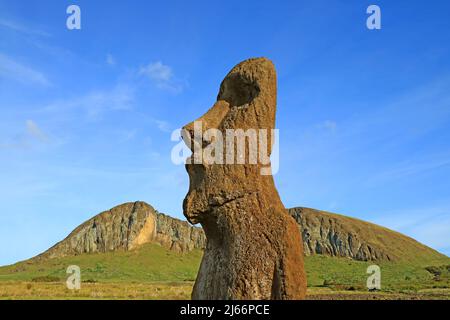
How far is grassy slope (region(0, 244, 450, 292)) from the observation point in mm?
69000

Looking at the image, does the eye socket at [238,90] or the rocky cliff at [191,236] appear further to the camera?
the rocky cliff at [191,236]

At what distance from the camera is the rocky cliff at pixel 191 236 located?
86.8m

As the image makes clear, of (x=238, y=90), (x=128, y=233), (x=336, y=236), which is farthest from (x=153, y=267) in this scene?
(x=238, y=90)

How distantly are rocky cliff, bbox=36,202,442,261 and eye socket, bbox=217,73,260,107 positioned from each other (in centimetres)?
7897

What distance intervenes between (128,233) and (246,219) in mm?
86624

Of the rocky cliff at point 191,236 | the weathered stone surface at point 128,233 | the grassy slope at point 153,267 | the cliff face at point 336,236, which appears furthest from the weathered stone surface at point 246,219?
the weathered stone surface at point 128,233

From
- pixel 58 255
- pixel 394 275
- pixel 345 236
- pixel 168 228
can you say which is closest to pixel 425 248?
pixel 345 236

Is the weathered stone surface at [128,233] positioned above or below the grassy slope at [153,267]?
above

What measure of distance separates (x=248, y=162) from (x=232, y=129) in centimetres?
66

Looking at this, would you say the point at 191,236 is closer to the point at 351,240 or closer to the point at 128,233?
the point at 128,233

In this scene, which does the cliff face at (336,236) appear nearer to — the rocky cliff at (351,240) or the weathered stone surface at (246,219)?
the rocky cliff at (351,240)

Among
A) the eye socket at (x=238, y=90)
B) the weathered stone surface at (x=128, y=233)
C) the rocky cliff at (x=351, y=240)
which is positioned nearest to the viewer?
the eye socket at (x=238, y=90)
